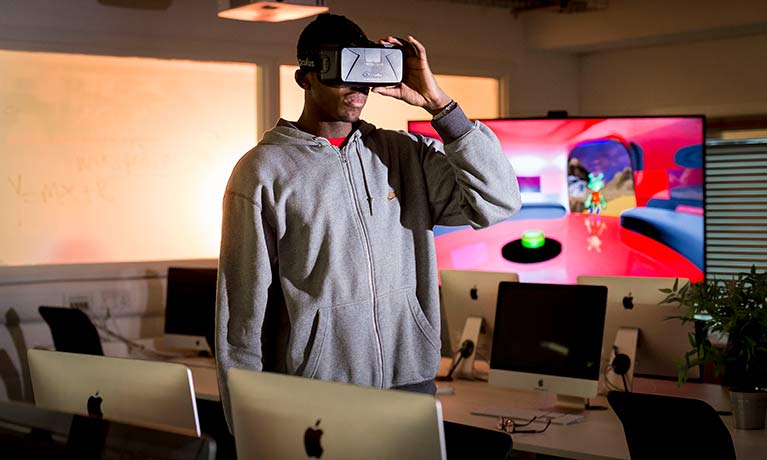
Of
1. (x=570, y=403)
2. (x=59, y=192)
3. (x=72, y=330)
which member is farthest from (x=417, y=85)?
(x=59, y=192)

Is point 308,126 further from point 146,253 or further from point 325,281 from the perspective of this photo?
point 146,253

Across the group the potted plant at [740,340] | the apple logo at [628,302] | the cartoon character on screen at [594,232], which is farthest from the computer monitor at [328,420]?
the cartoon character on screen at [594,232]

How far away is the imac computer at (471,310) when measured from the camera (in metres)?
4.61

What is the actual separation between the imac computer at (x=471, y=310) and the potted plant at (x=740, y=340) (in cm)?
119

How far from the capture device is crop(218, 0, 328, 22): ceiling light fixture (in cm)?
480

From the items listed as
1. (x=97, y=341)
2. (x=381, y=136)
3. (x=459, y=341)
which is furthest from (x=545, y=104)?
(x=381, y=136)

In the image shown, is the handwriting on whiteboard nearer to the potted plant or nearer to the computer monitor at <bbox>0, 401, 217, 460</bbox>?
the potted plant

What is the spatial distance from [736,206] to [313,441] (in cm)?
572

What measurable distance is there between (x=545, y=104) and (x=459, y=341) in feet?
11.0

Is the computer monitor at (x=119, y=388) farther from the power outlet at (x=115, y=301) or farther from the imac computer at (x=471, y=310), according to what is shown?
the power outlet at (x=115, y=301)

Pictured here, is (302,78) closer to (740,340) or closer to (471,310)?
(740,340)

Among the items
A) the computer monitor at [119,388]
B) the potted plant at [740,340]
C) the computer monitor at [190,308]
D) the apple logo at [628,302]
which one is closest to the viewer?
the computer monitor at [119,388]

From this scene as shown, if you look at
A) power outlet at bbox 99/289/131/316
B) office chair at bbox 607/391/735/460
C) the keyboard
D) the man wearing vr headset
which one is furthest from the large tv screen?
the man wearing vr headset

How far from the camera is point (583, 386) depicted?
381cm
